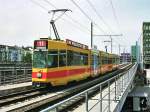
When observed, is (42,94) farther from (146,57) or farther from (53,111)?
(146,57)

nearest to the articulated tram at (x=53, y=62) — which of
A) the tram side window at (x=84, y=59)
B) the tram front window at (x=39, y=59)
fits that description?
the tram front window at (x=39, y=59)

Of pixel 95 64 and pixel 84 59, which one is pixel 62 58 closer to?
pixel 84 59

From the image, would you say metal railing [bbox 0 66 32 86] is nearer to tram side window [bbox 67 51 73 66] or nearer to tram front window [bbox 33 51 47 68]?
tram front window [bbox 33 51 47 68]

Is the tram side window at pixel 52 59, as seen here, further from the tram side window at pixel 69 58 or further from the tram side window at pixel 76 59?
the tram side window at pixel 76 59

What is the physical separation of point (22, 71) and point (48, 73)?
38.7ft

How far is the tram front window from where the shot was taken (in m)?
22.1

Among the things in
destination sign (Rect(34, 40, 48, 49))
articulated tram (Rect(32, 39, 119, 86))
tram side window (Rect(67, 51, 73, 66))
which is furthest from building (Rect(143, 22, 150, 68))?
destination sign (Rect(34, 40, 48, 49))

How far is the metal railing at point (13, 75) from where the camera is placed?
91.6 feet

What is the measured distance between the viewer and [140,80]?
71625mm

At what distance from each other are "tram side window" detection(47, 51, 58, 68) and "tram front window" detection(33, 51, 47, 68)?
0.92ft

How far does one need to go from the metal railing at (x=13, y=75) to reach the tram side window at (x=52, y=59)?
6283 millimetres

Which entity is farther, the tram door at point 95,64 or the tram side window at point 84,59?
the tram door at point 95,64

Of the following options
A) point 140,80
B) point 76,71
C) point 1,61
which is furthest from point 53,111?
point 140,80

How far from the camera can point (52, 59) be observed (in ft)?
72.7
